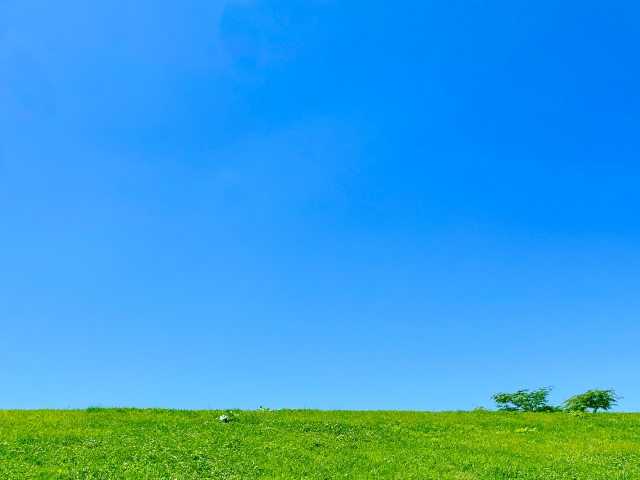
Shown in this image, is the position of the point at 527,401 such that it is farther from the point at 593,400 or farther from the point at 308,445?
the point at 308,445

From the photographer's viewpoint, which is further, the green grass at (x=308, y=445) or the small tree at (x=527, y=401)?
the small tree at (x=527, y=401)

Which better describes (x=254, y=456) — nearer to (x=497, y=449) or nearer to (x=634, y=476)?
(x=497, y=449)

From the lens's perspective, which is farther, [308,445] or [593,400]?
[593,400]

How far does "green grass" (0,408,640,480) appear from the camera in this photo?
17438 mm

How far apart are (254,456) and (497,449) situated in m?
8.89

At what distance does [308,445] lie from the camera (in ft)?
66.3

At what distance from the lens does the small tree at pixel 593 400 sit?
A: 32438mm

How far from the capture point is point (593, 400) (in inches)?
1292

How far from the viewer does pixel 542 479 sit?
57.6 feet

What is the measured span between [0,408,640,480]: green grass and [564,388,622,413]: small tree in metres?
6.88

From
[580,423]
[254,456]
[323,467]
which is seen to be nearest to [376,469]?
[323,467]

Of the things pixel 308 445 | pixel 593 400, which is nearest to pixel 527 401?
pixel 593 400

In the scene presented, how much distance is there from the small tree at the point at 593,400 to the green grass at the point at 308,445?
6.88m

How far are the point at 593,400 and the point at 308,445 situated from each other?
20.6 meters
